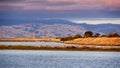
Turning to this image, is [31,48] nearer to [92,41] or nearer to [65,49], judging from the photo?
[65,49]

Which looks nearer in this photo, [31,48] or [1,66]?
[1,66]

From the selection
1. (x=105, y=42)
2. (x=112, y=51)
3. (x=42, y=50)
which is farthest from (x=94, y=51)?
(x=105, y=42)

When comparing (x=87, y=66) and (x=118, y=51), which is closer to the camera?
(x=87, y=66)

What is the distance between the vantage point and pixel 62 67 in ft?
159

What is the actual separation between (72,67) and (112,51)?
3593cm

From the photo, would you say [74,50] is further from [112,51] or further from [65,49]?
[112,51]

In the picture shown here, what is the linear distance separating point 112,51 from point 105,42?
4770 centimetres

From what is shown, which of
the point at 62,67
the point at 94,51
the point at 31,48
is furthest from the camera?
the point at 31,48

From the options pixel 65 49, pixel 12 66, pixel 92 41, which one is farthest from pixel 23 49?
pixel 92 41

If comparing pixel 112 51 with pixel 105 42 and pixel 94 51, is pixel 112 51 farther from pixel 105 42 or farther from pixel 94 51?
pixel 105 42

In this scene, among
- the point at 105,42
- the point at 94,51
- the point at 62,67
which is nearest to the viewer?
the point at 62,67

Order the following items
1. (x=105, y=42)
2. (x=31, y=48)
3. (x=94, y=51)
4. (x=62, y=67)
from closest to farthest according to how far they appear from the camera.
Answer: (x=62, y=67) < (x=94, y=51) < (x=31, y=48) < (x=105, y=42)

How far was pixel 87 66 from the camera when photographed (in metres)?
49.8

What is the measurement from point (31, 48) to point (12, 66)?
39.8 metres
